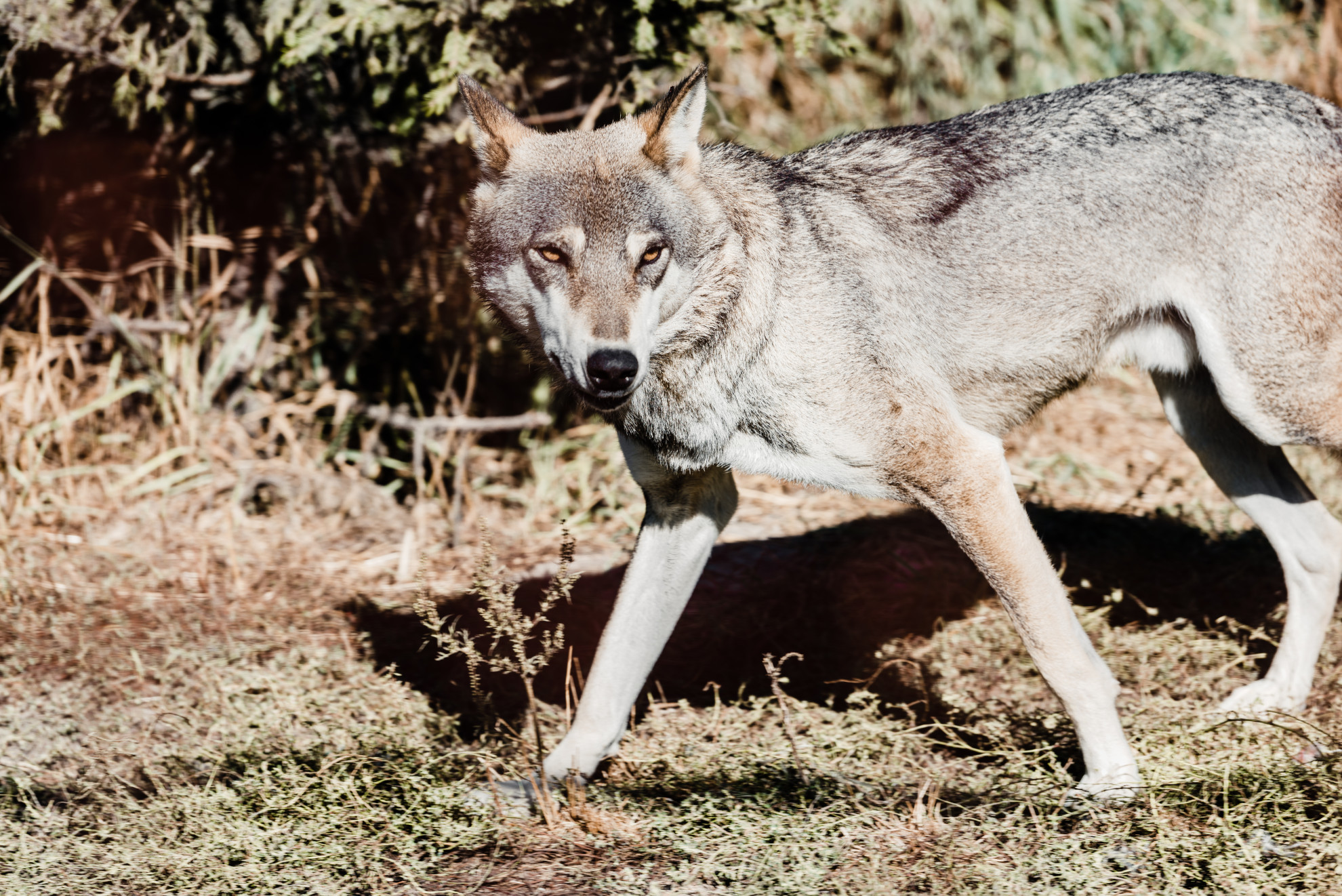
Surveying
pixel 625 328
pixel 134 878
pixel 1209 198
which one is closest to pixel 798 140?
pixel 1209 198

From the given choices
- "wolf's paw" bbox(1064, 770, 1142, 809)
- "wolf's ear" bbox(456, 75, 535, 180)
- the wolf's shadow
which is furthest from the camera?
the wolf's shadow

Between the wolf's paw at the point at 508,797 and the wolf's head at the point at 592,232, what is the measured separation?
1268 mm

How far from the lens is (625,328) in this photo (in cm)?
332

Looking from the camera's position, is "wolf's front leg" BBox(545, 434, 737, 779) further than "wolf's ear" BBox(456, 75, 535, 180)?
Yes

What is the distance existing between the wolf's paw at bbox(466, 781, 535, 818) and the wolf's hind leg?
8.19 feet

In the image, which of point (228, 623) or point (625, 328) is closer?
point (625, 328)

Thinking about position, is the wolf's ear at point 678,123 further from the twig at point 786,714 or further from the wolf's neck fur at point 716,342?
the twig at point 786,714

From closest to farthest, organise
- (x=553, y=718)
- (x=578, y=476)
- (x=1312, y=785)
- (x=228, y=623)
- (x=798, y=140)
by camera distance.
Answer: (x=1312, y=785)
(x=553, y=718)
(x=228, y=623)
(x=578, y=476)
(x=798, y=140)

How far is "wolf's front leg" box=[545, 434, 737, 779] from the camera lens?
3.96 metres

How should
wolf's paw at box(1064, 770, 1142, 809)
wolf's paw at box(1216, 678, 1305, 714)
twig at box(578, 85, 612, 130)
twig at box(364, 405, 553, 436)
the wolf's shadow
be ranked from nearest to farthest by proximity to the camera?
wolf's paw at box(1064, 770, 1142, 809) → wolf's paw at box(1216, 678, 1305, 714) → the wolf's shadow → twig at box(578, 85, 612, 130) → twig at box(364, 405, 553, 436)

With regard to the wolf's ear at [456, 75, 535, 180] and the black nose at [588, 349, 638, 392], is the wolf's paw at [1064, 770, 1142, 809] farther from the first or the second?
the wolf's ear at [456, 75, 535, 180]

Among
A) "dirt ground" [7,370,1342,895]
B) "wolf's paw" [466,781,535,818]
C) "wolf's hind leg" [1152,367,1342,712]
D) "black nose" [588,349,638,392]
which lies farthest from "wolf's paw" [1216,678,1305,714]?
"black nose" [588,349,638,392]

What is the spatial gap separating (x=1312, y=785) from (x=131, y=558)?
5064mm

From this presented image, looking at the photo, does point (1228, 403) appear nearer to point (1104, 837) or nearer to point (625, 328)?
point (1104, 837)
